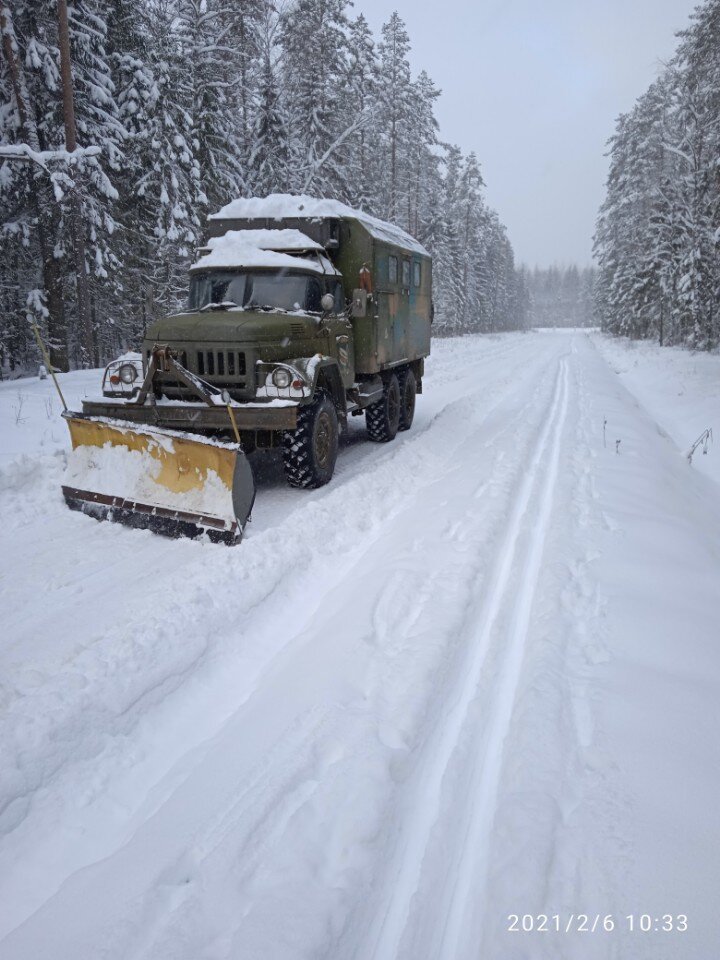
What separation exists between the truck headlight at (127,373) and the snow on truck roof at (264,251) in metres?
1.72

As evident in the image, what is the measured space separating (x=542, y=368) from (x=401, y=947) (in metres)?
21.5

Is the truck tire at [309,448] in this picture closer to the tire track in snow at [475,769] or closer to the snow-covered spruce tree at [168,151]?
the tire track in snow at [475,769]

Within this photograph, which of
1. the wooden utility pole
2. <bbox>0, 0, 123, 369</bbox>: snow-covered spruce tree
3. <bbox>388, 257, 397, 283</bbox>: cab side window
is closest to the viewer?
<bbox>388, 257, 397, 283</bbox>: cab side window

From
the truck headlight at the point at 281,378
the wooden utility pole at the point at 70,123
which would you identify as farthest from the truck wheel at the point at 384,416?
the wooden utility pole at the point at 70,123

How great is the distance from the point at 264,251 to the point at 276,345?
1.83 m

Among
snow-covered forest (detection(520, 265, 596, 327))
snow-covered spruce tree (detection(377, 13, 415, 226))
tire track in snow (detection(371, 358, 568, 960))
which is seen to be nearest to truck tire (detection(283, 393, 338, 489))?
tire track in snow (detection(371, 358, 568, 960))

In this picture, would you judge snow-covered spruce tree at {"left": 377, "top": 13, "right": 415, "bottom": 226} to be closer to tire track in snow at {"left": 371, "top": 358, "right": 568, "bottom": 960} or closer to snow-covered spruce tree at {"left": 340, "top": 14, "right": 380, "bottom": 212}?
snow-covered spruce tree at {"left": 340, "top": 14, "right": 380, "bottom": 212}

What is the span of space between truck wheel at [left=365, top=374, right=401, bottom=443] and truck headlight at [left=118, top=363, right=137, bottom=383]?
382 centimetres

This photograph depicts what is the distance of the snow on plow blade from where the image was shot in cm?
514

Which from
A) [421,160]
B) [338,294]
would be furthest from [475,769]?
[421,160]

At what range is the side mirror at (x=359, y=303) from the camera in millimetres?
7312

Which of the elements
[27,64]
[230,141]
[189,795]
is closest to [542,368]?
[230,141]

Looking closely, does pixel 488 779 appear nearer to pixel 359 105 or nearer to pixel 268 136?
pixel 268 136

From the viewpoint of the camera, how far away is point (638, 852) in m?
2.17
